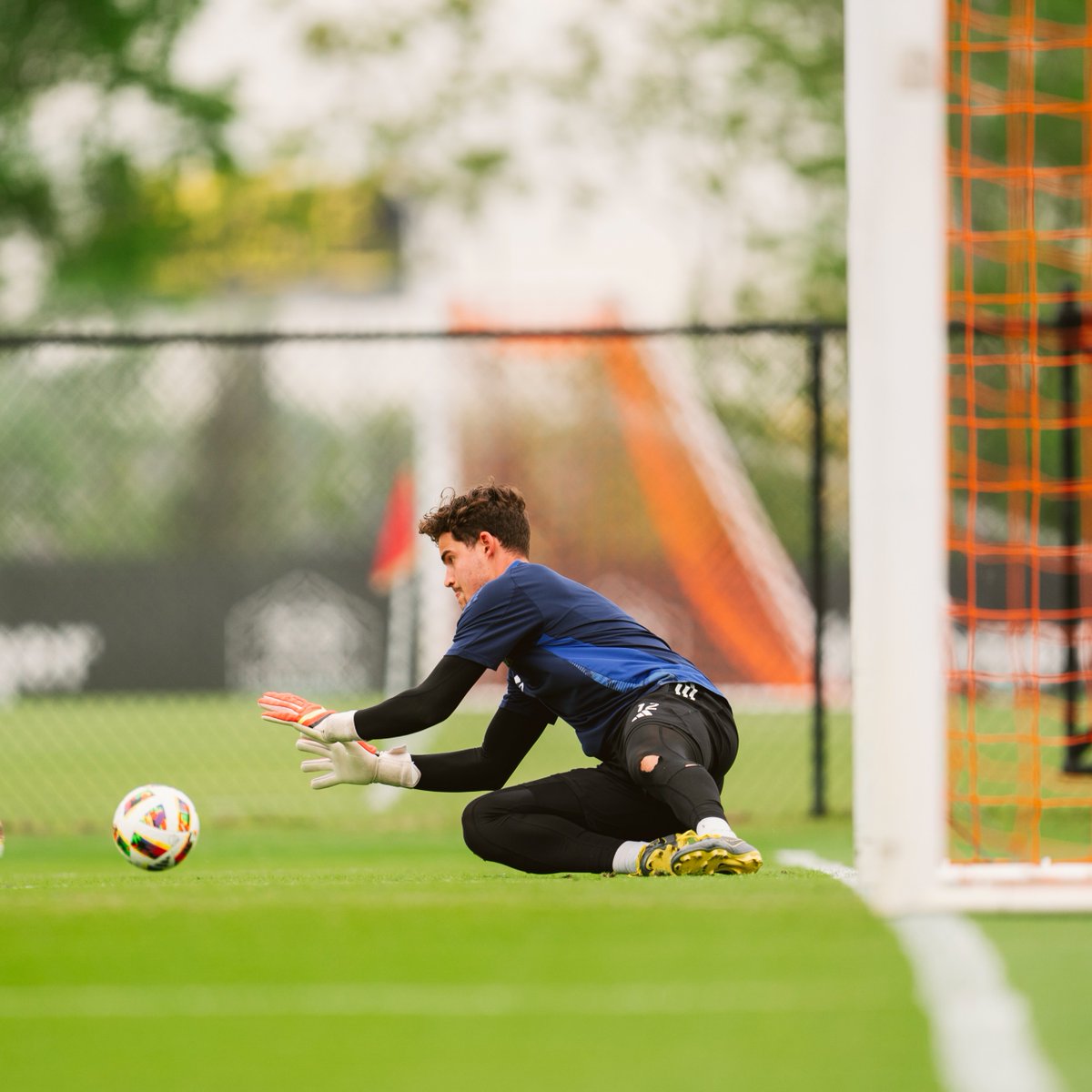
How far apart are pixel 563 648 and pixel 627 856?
70cm

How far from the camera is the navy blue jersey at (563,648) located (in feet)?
16.7

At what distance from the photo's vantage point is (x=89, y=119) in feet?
93.7

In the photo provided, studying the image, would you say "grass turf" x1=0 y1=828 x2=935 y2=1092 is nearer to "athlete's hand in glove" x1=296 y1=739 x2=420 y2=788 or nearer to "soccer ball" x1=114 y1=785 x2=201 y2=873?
"athlete's hand in glove" x1=296 y1=739 x2=420 y2=788

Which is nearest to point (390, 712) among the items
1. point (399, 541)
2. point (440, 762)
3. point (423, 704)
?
point (423, 704)

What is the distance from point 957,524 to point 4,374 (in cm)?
1342

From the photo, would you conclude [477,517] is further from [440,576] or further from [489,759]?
[440,576]

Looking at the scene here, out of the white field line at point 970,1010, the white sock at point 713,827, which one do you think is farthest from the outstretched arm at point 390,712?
the white field line at point 970,1010

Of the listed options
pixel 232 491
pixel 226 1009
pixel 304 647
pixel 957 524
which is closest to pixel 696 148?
pixel 232 491

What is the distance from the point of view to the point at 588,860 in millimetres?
5141

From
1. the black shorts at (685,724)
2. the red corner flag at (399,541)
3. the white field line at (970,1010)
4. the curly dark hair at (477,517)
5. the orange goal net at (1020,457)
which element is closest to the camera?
the white field line at (970,1010)

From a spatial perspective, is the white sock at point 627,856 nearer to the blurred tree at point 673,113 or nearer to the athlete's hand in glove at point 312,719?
the athlete's hand in glove at point 312,719

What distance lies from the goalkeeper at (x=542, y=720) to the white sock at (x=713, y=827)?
0.05m

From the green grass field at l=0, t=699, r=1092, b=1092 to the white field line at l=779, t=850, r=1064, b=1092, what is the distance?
4 centimetres

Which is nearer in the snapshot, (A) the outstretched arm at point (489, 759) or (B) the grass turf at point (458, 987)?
(B) the grass turf at point (458, 987)
